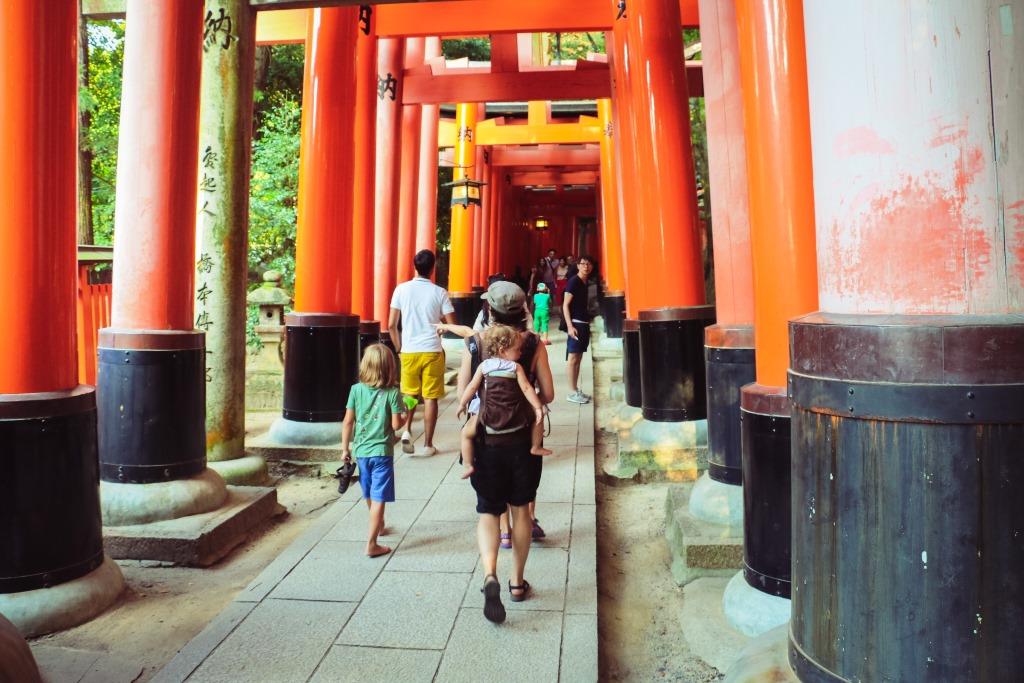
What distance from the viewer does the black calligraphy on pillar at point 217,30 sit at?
6191 mm

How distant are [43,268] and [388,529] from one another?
228 cm

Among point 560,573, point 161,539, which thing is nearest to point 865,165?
point 560,573

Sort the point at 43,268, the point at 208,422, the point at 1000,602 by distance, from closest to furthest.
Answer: the point at 1000,602, the point at 43,268, the point at 208,422

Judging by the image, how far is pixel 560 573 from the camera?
13.5ft

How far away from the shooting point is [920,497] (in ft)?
5.85

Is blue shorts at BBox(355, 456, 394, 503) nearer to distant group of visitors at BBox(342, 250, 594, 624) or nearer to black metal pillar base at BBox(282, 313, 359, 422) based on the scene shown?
distant group of visitors at BBox(342, 250, 594, 624)

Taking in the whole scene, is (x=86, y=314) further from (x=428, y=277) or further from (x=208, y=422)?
(x=428, y=277)

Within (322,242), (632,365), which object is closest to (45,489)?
(322,242)

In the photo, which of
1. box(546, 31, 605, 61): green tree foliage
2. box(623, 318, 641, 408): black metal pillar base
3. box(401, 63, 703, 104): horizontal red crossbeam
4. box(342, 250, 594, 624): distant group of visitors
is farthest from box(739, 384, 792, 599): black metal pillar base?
box(546, 31, 605, 61): green tree foliage

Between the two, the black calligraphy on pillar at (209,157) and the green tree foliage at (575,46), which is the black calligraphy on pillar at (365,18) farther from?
the green tree foliage at (575,46)

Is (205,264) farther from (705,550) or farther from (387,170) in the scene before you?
(387,170)

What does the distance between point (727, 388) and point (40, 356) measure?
11.7ft

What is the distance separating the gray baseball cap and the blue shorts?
116cm

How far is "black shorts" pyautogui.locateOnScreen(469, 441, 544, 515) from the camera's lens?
3.63 meters
